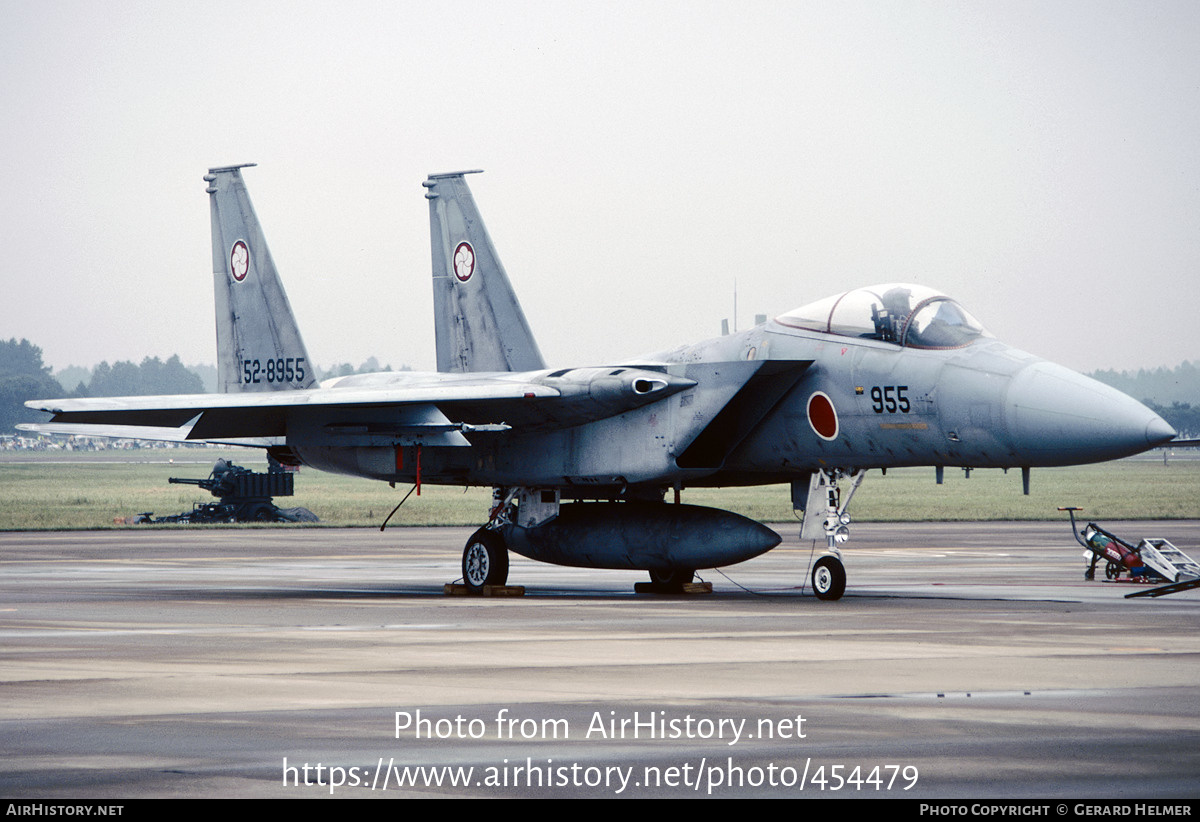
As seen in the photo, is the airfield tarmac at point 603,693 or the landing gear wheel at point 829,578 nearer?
the airfield tarmac at point 603,693

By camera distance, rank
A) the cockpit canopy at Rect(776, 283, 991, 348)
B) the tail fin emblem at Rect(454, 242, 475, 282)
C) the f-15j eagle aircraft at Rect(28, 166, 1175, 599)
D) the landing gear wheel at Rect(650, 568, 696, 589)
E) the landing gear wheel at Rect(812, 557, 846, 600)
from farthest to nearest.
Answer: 1. the tail fin emblem at Rect(454, 242, 475, 282)
2. the landing gear wheel at Rect(650, 568, 696, 589)
3. the landing gear wheel at Rect(812, 557, 846, 600)
4. the cockpit canopy at Rect(776, 283, 991, 348)
5. the f-15j eagle aircraft at Rect(28, 166, 1175, 599)

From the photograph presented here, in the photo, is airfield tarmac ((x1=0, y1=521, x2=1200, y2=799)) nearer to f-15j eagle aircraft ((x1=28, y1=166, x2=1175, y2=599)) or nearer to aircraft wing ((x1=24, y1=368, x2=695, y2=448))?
f-15j eagle aircraft ((x1=28, y1=166, x2=1175, y2=599))

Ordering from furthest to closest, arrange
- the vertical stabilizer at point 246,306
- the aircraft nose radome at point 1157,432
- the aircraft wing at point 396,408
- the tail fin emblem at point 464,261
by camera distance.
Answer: the tail fin emblem at point 464,261, the vertical stabilizer at point 246,306, the aircraft wing at point 396,408, the aircraft nose radome at point 1157,432

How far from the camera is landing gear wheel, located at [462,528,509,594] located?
1835 cm

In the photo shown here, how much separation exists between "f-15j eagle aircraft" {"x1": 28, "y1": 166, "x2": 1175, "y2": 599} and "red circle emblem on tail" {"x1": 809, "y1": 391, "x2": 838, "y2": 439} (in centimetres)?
2

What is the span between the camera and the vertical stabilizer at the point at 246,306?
2169cm

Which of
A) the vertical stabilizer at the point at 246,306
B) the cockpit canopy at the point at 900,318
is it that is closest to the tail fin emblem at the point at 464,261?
the vertical stabilizer at the point at 246,306

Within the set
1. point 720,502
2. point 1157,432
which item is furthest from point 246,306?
point 720,502

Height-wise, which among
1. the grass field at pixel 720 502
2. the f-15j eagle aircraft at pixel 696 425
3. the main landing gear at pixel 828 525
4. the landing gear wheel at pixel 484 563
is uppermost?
the f-15j eagle aircraft at pixel 696 425

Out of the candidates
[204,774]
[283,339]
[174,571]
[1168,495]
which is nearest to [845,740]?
[204,774]

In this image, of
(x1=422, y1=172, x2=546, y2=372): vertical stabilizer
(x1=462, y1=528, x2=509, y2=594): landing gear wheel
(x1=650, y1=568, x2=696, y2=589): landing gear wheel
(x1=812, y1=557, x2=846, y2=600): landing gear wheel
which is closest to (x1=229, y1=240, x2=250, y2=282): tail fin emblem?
(x1=422, y1=172, x2=546, y2=372): vertical stabilizer

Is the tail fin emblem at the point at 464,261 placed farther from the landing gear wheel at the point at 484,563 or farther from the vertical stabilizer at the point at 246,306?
the landing gear wheel at the point at 484,563

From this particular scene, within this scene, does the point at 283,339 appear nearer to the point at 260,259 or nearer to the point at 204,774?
the point at 260,259

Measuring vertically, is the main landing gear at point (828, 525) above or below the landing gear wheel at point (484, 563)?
above
